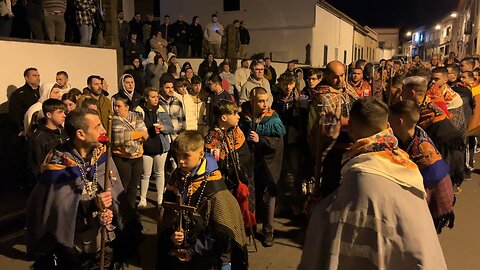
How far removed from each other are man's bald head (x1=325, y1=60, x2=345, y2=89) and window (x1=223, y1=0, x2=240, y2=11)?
2258cm

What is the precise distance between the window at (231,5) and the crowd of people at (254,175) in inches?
816

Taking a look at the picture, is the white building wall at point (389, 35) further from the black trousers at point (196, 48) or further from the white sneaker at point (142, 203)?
the white sneaker at point (142, 203)

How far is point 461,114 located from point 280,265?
11.6ft

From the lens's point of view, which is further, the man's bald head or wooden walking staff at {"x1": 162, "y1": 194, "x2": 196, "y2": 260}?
the man's bald head

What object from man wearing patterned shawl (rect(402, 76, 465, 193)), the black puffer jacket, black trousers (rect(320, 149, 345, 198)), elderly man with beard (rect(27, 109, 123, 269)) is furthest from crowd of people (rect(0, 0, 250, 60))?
man wearing patterned shawl (rect(402, 76, 465, 193))

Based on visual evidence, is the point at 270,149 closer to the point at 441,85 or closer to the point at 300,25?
the point at 441,85

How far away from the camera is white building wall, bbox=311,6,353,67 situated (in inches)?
1031

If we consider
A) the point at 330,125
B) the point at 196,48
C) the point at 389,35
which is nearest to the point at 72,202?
the point at 330,125

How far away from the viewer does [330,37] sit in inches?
1178

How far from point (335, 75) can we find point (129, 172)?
107 inches

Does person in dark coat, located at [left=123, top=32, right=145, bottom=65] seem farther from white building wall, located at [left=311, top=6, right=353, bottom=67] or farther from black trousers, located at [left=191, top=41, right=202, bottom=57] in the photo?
white building wall, located at [left=311, top=6, right=353, bottom=67]

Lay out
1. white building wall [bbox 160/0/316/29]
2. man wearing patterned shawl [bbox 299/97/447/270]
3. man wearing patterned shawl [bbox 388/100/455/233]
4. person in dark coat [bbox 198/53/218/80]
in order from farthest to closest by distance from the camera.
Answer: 1. white building wall [bbox 160/0/316/29]
2. person in dark coat [bbox 198/53/218/80]
3. man wearing patterned shawl [bbox 388/100/455/233]
4. man wearing patterned shawl [bbox 299/97/447/270]

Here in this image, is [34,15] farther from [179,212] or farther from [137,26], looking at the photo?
[179,212]

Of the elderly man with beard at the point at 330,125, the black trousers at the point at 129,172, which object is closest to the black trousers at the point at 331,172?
the elderly man with beard at the point at 330,125
